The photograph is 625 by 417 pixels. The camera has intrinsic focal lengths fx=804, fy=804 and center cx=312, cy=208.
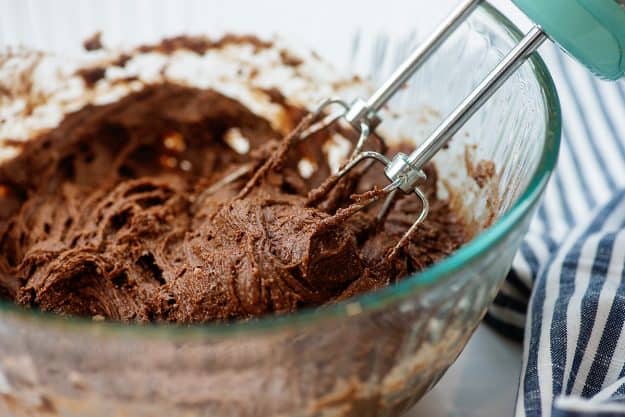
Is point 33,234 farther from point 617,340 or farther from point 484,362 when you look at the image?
point 617,340

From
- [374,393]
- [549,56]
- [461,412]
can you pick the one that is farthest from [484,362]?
[549,56]

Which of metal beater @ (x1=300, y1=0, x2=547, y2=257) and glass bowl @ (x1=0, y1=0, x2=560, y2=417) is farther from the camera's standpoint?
metal beater @ (x1=300, y1=0, x2=547, y2=257)

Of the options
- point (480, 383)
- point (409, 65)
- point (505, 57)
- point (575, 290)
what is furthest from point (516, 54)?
point (480, 383)

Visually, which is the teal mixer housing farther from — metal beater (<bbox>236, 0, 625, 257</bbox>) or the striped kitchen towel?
the striped kitchen towel

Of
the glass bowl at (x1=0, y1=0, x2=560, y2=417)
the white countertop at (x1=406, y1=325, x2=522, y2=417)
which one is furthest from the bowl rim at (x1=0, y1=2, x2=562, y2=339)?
the white countertop at (x1=406, y1=325, x2=522, y2=417)

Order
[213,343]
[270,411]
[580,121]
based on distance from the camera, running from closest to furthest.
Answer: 1. [213,343]
2. [270,411]
3. [580,121]

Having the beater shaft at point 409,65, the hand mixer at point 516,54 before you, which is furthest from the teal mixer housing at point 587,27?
the beater shaft at point 409,65
